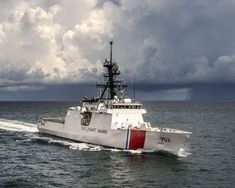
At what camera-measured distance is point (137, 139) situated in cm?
5134

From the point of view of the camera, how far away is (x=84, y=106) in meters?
61.5

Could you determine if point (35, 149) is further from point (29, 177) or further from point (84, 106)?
point (29, 177)

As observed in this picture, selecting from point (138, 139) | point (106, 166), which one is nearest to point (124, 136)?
point (138, 139)

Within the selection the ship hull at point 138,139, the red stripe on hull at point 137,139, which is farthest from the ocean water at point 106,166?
the red stripe on hull at point 137,139

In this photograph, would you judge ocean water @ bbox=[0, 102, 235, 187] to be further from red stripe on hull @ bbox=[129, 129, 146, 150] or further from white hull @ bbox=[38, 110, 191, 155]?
red stripe on hull @ bbox=[129, 129, 146, 150]

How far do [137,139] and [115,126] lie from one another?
4.42 meters

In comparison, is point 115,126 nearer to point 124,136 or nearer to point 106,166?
point 124,136

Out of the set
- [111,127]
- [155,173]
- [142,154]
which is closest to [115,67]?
[111,127]

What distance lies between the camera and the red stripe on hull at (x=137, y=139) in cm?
5106

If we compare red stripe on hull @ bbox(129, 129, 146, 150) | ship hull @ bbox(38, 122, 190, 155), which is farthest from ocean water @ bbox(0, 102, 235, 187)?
red stripe on hull @ bbox(129, 129, 146, 150)

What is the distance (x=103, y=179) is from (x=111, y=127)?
15904 mm

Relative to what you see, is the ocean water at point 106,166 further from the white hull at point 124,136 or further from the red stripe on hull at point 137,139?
the red stripe on hull at point 137,139

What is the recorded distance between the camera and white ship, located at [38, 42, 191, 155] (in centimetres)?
5038

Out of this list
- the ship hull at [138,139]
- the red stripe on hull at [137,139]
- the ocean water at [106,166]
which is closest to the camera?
the ocean water at [106,166]
